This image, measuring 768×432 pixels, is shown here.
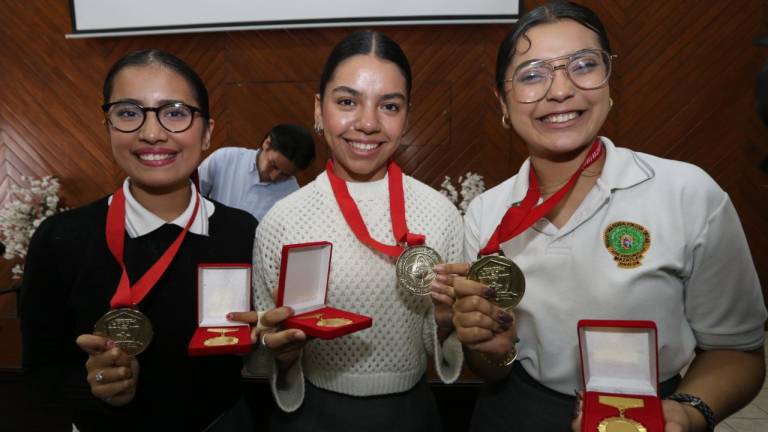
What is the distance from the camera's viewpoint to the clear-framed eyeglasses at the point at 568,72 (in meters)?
1.37

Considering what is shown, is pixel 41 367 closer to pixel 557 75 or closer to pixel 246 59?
pixel 557 75

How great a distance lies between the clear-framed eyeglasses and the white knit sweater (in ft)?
1.57

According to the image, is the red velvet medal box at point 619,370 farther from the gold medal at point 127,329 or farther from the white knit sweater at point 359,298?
the gold medal at point 127,329

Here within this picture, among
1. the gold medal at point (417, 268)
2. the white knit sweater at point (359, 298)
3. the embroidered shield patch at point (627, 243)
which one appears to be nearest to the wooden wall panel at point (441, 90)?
the white knit sweater at point (359, 298)

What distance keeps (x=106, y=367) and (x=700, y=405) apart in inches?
59.8

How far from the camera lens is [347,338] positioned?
1523 mm

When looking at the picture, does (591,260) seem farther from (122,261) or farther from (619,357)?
(122,261)

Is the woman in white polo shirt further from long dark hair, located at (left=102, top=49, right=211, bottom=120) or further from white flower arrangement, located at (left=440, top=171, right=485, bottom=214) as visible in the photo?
white flower arrangement, located at (left=440, top=171, right=485, bottom=214)

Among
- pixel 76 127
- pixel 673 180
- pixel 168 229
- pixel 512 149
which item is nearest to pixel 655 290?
pixel 673 180

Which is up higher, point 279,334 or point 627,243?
point 627,243

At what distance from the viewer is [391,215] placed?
1536 mm

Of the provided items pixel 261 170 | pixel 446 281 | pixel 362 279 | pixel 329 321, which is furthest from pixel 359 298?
pixel 261 170

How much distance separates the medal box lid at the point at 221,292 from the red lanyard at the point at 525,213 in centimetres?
70

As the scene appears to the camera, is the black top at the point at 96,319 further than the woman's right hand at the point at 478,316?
Yes
